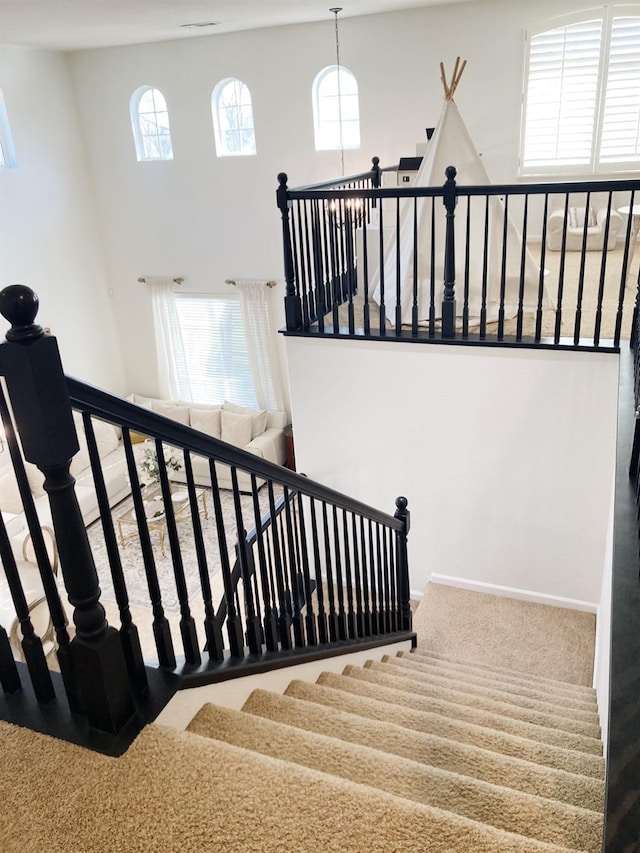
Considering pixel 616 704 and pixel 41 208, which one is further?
pixel 41 208

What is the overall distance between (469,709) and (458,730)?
35cm

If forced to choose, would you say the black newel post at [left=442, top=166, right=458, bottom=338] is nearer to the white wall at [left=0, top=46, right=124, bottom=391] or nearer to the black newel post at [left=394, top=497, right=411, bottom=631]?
the black newel post at [left=394, top=497, right=411, bottom=631]

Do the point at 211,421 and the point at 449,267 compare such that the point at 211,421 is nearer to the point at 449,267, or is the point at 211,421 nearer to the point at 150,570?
the point at 449,267

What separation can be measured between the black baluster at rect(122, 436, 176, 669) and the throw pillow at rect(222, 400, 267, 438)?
7.21 meters

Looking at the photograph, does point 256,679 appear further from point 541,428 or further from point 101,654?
point 541,428

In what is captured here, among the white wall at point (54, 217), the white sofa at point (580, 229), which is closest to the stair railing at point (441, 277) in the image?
the white sofa at point (580, 229)

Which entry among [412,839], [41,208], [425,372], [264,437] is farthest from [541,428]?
[41,208]

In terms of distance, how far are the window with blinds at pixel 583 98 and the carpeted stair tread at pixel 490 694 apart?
5.90 metres

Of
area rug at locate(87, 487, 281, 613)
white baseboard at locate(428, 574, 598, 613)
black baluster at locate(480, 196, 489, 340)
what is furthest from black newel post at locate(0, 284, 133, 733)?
area rug at locate(87, 487, 281, 613)

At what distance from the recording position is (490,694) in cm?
284

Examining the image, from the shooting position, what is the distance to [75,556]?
54.2 inches

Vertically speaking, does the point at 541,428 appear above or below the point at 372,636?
above

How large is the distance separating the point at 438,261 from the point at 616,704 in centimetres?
359

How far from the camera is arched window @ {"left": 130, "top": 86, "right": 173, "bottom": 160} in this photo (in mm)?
8570
